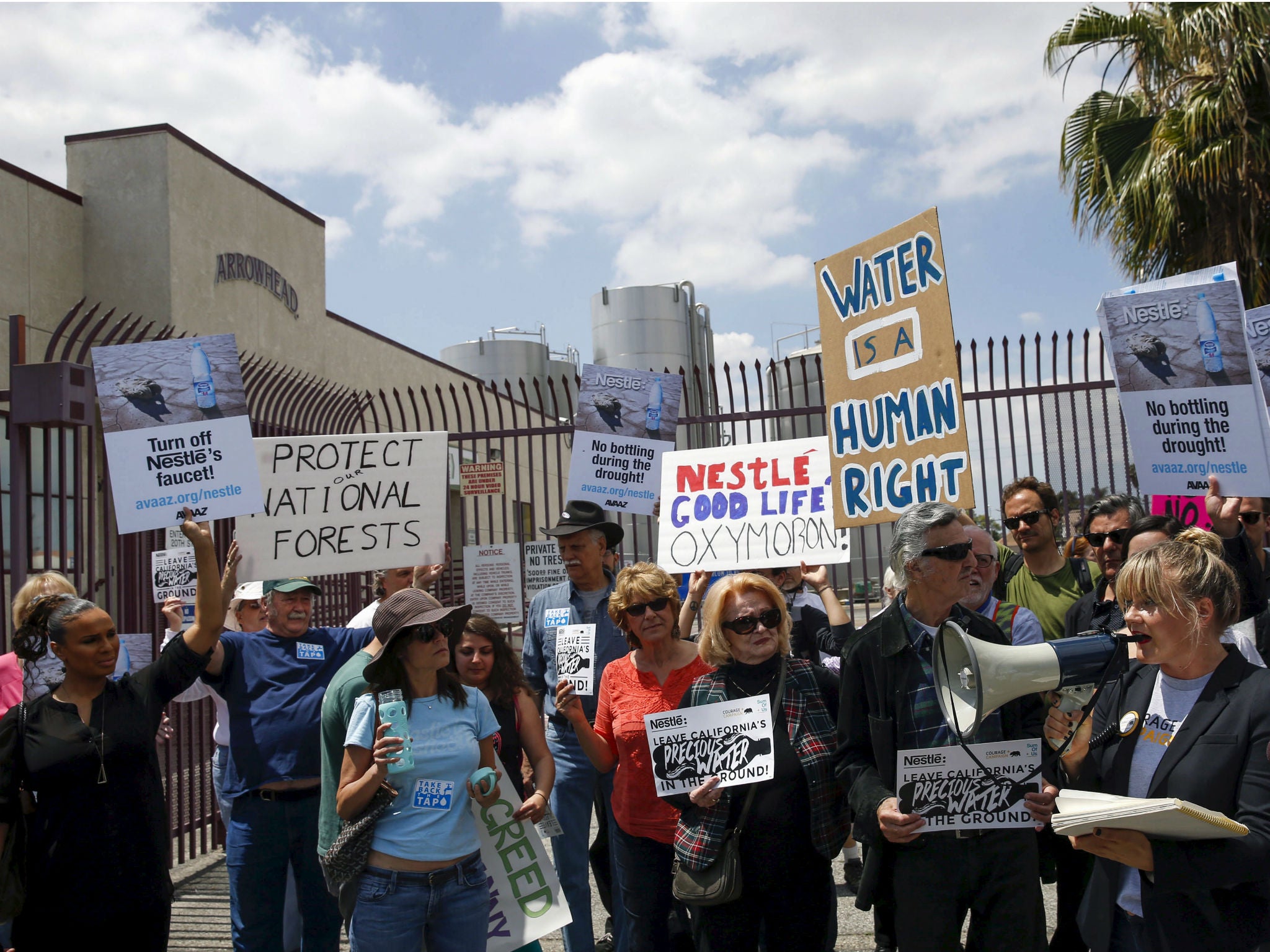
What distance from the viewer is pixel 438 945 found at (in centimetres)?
359

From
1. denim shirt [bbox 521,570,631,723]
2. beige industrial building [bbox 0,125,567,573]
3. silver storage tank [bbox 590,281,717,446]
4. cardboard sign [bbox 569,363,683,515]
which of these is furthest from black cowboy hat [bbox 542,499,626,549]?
silver storage tank [bbox 590,281,717,446]

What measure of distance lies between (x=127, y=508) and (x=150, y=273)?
9115mm

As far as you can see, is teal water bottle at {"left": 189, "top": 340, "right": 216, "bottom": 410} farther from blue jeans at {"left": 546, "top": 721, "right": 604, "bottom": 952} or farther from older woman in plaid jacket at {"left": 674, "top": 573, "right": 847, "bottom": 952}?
older woman in plaid jacket at {"left": 674, "top": 573, "right": 847, "bottom": 952}

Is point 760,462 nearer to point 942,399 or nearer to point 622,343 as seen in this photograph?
point 942,399

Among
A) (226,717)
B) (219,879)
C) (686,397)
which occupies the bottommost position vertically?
(219,879)

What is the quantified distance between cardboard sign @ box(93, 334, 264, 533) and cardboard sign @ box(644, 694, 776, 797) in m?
2.51

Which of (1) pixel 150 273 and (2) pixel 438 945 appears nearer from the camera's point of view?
(2) pixel 438 945

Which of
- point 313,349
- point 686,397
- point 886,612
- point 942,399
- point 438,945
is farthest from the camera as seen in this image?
point 313,349

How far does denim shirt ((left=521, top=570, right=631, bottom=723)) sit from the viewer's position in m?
5.21

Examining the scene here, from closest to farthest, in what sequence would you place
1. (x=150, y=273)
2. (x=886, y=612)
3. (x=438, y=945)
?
(x=886, y=612)
(x=438, y=945)
(x=150, y=273)

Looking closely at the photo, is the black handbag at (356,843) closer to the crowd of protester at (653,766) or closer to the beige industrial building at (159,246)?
the crowd of protester at (653,766)

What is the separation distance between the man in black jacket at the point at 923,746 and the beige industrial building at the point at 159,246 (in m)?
7.52

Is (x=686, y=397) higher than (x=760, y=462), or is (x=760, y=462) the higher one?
(x=686, y=397)

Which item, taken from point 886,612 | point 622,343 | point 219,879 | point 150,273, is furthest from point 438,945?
point 622,343
